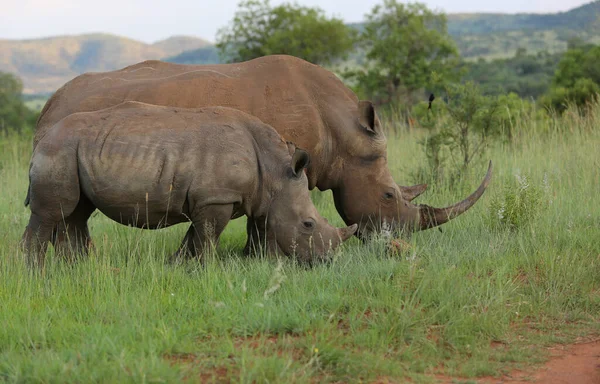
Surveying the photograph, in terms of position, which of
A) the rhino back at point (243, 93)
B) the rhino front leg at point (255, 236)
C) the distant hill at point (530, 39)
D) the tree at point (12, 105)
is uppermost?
the rhino back at point (243, 93)

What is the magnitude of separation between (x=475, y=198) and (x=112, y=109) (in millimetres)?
3673

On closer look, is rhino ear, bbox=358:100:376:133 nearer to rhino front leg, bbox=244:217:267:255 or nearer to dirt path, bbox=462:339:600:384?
rhino front leg, bbox=244:217:267:255

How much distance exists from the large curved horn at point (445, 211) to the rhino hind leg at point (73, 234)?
326cm

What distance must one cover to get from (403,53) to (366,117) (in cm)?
2402

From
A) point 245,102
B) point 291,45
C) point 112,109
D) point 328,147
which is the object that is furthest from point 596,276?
point 291,45

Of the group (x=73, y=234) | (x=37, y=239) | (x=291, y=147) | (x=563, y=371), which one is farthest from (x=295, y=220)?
(x=563, y=371)

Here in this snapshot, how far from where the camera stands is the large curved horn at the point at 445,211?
7938 mm

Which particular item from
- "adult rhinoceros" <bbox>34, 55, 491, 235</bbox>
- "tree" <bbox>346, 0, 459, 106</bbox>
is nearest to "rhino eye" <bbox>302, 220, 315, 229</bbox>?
"adult rhinoceros" <bbox>34, 55, 491, 235</bbox>

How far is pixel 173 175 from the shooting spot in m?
6.55

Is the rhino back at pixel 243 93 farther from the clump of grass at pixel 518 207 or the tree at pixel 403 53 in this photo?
the tree at pixel 403 53

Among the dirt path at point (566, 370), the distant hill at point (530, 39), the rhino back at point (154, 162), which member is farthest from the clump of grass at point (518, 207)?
the distant hill at point (530, 39)

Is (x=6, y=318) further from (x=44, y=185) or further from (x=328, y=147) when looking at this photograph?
(x=328, y=147)

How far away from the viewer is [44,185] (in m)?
6.46

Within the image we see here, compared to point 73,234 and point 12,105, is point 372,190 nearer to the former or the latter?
point 73,234
